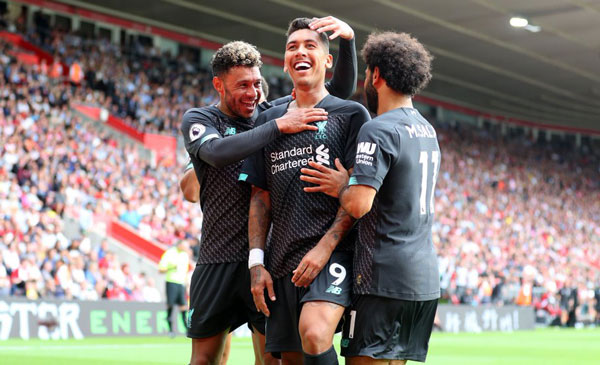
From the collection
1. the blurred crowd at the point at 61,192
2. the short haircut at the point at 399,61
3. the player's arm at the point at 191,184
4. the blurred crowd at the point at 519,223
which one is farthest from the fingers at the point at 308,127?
the blurred crowd at the point at 519,223

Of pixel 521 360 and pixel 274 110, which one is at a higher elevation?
pixel 274 110

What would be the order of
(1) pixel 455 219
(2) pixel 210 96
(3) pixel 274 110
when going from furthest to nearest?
(1) pixel 455 219
(2) pixel 210 96
(3) pixel 274 110

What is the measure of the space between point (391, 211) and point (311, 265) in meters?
0.52

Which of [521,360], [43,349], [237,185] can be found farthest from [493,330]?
[237,185]

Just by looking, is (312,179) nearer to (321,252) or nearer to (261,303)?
(321,252)


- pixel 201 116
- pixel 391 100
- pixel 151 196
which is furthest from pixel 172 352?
pixel 151 196

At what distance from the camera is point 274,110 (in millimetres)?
5383

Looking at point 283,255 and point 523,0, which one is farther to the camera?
point 523,0

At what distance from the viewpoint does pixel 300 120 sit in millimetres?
4934

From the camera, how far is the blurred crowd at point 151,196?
18.2 metres

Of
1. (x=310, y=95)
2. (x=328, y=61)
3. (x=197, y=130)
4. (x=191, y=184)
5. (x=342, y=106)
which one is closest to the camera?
(x=342, y=106)

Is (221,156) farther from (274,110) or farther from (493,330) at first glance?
(493,330)

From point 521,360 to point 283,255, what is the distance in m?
9.16

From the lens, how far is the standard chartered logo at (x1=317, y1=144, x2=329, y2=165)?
4918mm
